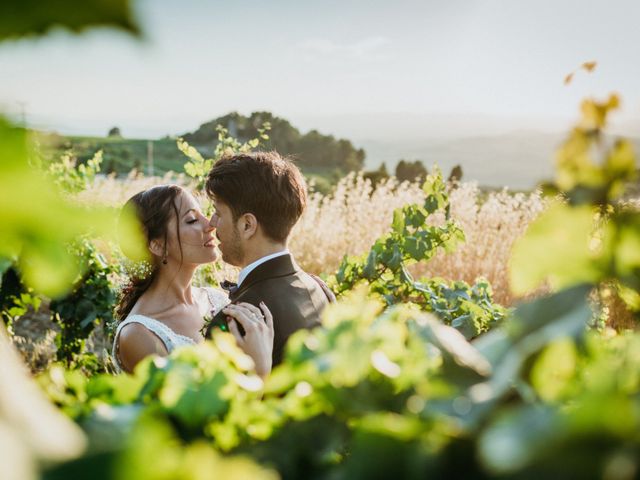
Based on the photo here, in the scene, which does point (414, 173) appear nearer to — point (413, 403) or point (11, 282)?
point (11, 282)

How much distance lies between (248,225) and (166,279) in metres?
0.79

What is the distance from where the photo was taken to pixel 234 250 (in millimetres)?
2916

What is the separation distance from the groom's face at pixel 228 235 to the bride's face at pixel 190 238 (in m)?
0.31

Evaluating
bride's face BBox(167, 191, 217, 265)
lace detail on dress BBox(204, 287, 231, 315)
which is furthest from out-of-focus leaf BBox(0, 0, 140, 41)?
lace detail on dress BBox(204, 287, 231, 315)

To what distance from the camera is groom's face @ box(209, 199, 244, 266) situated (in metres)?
2.90

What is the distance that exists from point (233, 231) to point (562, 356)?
2.44 meters

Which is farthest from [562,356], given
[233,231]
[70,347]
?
[70,347]

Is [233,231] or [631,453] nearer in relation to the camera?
[631,453]

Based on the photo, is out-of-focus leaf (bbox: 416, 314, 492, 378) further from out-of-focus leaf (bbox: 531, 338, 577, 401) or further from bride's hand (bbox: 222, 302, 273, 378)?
bride's hand (bbox: 222, 302, 273, 378)

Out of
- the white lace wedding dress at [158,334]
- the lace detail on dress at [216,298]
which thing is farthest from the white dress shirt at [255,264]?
the lace detail on dress at [216,298]

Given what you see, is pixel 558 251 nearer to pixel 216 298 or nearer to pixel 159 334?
pixel 159 334

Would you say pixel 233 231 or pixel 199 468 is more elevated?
pixel 199 468

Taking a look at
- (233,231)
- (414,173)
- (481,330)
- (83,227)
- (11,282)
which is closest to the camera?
(83,227)

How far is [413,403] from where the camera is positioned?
0.62 meters
